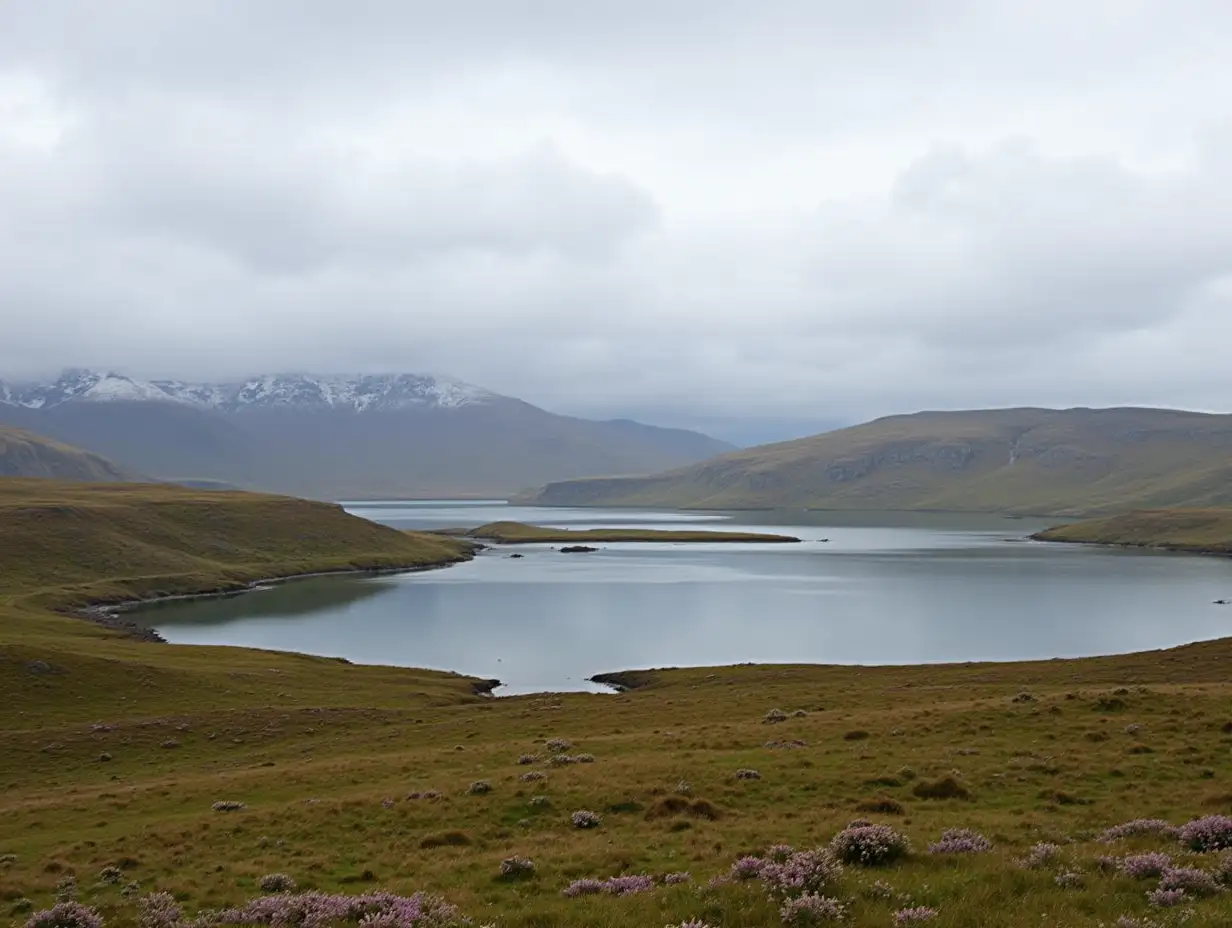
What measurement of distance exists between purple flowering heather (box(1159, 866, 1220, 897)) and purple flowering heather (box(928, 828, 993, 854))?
3.11 metres

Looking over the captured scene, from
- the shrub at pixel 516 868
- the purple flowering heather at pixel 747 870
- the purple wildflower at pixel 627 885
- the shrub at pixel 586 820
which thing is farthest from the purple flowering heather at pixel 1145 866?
the shrub at pixel 586 820

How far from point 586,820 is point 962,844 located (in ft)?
29.2

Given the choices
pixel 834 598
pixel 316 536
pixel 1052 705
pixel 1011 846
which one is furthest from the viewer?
pixel 316 536

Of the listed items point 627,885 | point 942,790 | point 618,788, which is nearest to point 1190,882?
point 627,885

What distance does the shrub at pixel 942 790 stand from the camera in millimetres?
22391

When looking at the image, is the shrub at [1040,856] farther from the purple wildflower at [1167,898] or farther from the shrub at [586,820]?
the shrub at [586,820]

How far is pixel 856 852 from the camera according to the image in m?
15.1

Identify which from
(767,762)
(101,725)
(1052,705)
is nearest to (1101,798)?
(767,762)

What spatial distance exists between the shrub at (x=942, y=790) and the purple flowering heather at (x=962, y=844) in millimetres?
6018

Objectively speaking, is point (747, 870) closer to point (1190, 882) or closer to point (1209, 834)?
point (1190, 882)

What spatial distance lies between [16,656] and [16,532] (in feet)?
321

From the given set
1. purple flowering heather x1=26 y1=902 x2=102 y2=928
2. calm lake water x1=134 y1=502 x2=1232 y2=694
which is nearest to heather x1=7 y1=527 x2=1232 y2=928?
purple flowering heather x1=26 y1=902 x2=102 y2=928

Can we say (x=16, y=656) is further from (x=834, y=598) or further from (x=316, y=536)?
(x=316, y=536)

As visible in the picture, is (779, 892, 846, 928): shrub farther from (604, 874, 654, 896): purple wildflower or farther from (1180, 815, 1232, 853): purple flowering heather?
(1180, 815, 1232, 853): purple flowering heather
